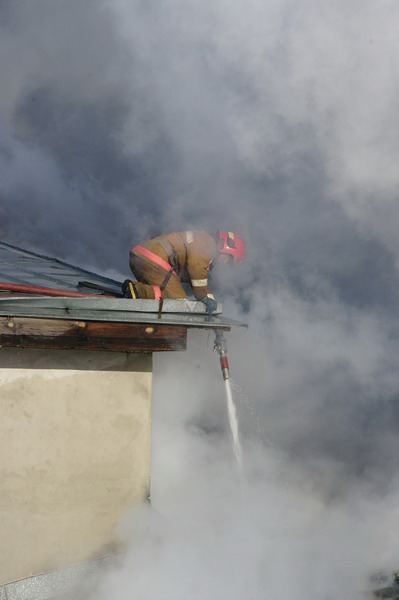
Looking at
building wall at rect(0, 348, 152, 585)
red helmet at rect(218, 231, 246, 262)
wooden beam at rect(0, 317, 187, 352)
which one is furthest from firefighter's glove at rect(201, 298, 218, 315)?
red helmet at rect(218, 231, 246, 262)

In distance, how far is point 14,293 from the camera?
4734 millimetres

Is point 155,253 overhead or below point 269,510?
overhead

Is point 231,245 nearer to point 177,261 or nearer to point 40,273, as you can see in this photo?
point 177,261

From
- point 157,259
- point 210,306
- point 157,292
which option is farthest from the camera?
point 157,259

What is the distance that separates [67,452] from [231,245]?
3302 millimetres

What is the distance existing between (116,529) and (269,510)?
2.55 m

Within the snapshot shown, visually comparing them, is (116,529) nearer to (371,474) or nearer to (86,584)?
(86,584)

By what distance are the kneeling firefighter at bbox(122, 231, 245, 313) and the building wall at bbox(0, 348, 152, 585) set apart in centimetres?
135

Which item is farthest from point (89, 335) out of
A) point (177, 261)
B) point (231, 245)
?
point (231, 245)

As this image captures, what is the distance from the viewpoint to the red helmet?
661 cm

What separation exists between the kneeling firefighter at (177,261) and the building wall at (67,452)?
1.35 m

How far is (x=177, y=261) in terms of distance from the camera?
21.2 feet

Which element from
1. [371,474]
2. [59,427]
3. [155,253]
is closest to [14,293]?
[59,427]

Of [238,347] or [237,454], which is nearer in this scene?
[237,454]
